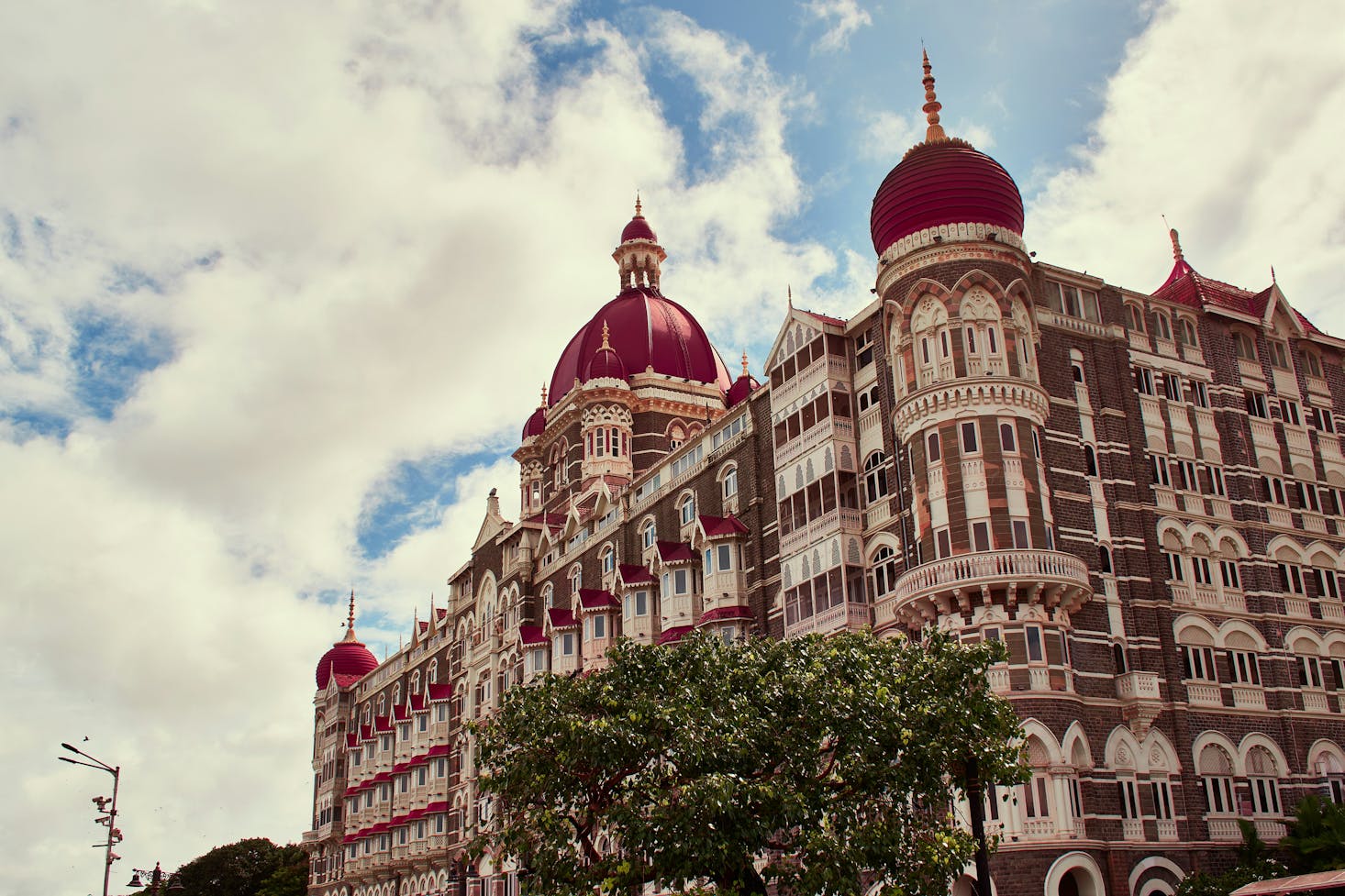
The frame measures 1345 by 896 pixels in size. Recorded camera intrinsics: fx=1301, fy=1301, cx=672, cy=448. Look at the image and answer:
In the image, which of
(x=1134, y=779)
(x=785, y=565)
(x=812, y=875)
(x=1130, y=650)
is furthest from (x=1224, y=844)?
(x=812, y=875)

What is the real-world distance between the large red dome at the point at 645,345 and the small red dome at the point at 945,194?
113 feet

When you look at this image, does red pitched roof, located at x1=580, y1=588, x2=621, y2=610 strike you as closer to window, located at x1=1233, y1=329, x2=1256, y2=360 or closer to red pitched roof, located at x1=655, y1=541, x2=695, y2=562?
red pitched roof, located at x1=655, y1=541, x2=695, y2=562

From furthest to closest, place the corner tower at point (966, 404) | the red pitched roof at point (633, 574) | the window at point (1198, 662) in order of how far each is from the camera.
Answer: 1. the red pitched roof at point (633, 574)
2. the window at point (1198, 662)
3. the corner tower at point (966, 404)

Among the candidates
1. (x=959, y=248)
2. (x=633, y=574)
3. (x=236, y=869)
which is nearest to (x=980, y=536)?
(x=959, y=248)

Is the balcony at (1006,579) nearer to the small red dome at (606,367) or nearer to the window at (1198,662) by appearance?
the window at (1198,662)

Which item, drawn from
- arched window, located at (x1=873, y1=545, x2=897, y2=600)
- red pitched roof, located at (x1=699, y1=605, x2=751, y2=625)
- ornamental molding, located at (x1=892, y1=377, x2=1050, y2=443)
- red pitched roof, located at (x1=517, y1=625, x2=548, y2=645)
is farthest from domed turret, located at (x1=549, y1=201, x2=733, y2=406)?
ornamental molding, located at (x1=892, y1=377, x2=1050, y2=443)

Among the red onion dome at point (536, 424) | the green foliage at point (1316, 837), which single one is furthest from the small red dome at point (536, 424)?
the green foliage at point (1316, 837)

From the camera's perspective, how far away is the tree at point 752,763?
2659cm

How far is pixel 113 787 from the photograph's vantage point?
146 ft

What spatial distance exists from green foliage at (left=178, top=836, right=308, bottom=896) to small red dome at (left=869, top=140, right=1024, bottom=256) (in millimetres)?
81805

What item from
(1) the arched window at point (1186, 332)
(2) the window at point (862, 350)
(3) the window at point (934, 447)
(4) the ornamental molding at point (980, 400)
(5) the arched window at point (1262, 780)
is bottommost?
(5) the arched window at point (1262, 780)

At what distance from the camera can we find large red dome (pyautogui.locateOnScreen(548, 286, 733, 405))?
3110 inches

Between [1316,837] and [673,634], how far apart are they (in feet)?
74.9

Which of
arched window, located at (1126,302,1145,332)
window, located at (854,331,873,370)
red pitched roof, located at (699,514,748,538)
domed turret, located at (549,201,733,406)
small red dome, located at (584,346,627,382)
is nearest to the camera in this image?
window, located at (854,331,873,370)
